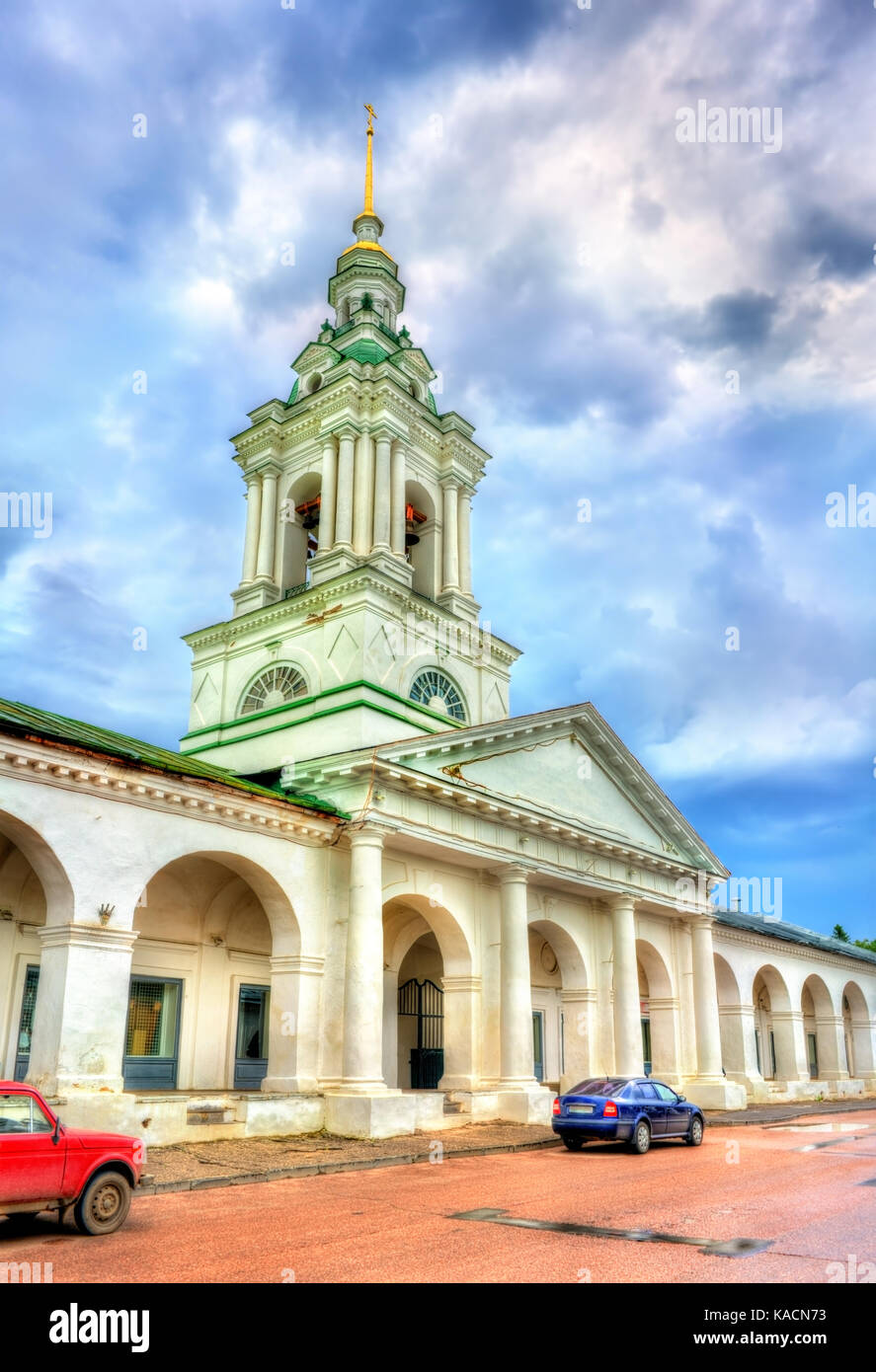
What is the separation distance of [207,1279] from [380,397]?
82.7 feet

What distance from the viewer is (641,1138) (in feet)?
57.5

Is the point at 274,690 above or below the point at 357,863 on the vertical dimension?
above

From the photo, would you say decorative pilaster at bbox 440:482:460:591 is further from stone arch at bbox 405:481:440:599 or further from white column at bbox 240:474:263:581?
white column at bbox 240:474:263:581

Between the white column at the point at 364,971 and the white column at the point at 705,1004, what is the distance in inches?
537

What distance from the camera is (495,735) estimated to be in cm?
2241

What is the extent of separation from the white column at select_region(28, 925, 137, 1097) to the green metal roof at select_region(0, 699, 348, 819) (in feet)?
8.96

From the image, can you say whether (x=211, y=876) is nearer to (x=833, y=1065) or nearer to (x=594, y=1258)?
(x=594, y=1258)

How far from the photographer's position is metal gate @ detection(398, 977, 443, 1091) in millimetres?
25062

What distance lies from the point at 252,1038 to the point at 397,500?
1473 centimetres

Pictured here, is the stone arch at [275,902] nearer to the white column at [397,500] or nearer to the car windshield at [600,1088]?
the car windshield at [600,1088]

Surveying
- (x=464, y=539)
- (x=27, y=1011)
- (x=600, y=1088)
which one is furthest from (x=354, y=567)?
(x=600, y=1088)

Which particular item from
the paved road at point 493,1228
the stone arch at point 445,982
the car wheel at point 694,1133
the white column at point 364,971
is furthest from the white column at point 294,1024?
the car wheel at point 694,1133

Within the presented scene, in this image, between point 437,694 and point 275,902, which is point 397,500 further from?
point 275,902

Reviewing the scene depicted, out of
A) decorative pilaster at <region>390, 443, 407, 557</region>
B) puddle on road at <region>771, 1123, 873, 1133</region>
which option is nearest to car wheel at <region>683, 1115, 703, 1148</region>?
puddle on road at <region>771, 1123, 873, 1133</region>
